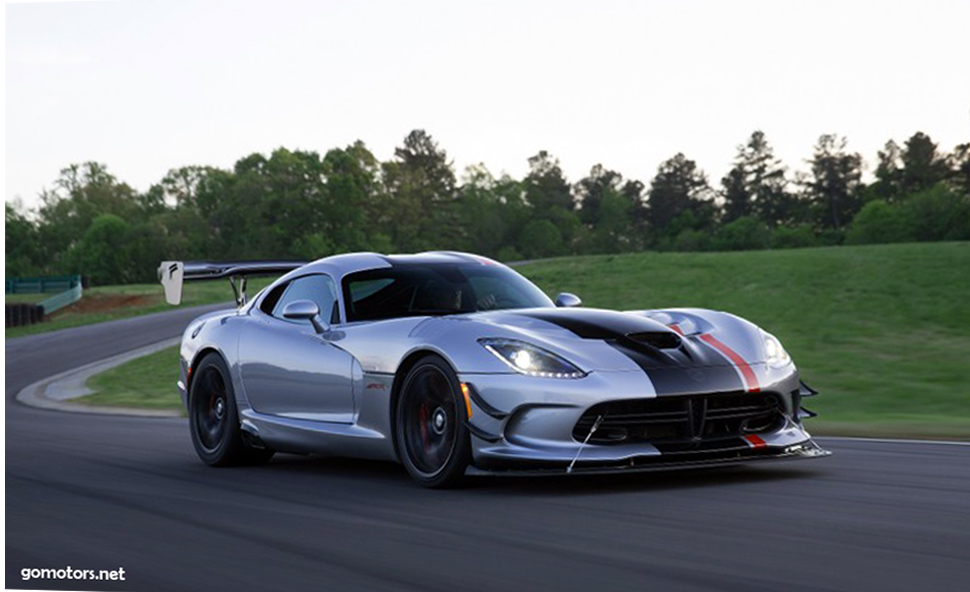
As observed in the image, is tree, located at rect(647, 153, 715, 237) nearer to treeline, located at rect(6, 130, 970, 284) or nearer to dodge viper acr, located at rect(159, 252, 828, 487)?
treeline, located at rect(6, 130, 970, 284)

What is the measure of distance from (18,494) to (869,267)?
2487cm

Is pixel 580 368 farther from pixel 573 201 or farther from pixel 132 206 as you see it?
pixel 573 201

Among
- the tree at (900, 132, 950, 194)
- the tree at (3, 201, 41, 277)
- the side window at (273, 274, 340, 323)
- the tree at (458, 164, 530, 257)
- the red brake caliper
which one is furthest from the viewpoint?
the tree at (458, 164, 530, 257)

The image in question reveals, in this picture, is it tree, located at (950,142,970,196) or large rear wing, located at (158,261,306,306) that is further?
tree, located at (950,142,970,196)

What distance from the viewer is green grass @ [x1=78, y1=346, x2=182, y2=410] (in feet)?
55.9

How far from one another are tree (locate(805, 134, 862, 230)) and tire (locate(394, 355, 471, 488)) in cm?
7823

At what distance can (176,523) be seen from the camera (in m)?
5.64

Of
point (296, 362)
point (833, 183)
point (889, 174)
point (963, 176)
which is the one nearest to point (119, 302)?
point (963, 176)

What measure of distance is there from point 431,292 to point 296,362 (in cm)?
78

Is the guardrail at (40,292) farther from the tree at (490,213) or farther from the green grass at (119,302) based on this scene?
the tree at (490,213)

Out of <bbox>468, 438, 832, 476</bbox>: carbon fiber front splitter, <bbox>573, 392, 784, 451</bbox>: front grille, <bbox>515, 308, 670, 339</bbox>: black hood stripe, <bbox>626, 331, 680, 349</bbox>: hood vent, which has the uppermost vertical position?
<bbox>515, 308, 670, 339</bbox>: black hood stripe

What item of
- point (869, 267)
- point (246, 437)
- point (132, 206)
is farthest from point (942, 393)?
point (132, 206)

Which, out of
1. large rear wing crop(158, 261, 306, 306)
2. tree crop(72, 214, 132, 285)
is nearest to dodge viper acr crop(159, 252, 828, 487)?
large rear wing crop(158, 261, 306, 306)

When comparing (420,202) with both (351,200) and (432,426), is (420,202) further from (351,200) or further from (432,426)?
(432,426)
